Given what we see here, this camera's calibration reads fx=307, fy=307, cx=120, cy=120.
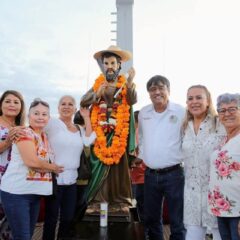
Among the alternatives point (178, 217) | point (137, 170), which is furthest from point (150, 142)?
point (137, 170)

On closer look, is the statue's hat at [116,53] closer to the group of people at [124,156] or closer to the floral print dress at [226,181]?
the group of people at [124,156]

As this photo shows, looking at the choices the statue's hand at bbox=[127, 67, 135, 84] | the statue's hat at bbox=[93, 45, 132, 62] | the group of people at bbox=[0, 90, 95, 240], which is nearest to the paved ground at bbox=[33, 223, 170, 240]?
the group of people at bbox=[0, 90, 95, 240]

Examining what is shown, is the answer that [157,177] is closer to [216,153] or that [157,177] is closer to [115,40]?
[216,153]

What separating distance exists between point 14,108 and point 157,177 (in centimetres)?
122

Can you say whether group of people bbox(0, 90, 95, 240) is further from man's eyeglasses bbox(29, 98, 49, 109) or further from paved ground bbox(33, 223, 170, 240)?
paved ground bbox(33, 223, 170, 240)

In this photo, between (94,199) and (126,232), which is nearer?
(126,232)

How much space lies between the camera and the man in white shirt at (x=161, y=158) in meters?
2.39

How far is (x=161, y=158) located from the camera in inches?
94.9

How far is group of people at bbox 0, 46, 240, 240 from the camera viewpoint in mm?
1775

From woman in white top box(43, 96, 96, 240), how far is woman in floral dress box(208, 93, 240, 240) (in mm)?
1074

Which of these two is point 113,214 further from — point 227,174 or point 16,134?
point 227,174

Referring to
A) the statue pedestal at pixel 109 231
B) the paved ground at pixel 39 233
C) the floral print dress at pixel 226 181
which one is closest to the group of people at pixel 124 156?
the floral print dress at pixel 226 181

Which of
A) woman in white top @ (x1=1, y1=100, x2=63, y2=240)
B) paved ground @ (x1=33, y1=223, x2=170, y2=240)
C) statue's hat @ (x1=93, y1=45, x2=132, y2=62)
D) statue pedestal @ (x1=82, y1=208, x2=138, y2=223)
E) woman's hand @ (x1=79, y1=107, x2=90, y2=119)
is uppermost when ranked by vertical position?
statue's hat @ (x1=93, y1=45, x2=132, y2=62)

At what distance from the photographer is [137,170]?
12.4ft
